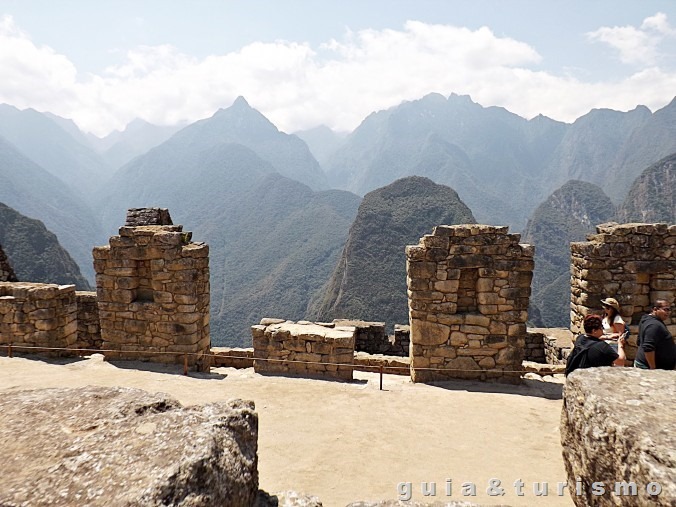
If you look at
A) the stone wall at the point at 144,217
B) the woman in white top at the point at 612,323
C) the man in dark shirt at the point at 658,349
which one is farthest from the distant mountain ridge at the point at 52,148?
the man in dark shirt at the point at 658,349

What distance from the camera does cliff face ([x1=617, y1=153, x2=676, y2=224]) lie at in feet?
181

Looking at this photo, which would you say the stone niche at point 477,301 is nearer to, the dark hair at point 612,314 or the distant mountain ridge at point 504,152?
the dark hair at point 612,314

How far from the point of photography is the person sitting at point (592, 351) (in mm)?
4902

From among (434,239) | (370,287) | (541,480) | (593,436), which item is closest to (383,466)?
(541,480)

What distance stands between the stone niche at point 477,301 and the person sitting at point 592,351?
10.1ft

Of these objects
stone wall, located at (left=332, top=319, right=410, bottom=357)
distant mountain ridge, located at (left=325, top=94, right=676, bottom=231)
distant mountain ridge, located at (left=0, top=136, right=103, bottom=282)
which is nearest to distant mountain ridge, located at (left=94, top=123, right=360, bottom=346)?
distant mountain ridge, located at (left=0, top=136, right=103, bottom=282)

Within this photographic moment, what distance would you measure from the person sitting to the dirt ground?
1403mm

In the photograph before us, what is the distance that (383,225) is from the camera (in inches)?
1823

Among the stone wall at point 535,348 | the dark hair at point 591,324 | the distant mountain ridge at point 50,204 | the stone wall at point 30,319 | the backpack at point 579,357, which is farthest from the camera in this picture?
the distant mountain ridge at point 50,204

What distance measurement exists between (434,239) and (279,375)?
13.9 feet

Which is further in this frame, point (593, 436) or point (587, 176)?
point (587, 176)

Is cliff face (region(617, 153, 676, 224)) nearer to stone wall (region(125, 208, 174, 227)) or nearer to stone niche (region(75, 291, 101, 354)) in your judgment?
stone wall (region(125, 208, 174, 227))

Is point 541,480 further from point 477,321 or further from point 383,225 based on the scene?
point 383,225

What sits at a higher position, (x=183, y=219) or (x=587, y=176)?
(x=587, y=176)
